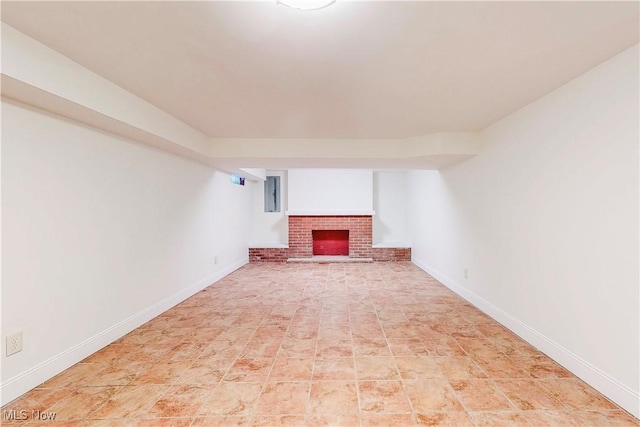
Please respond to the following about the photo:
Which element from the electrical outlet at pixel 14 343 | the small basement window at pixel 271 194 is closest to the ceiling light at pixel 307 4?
the electrical outlet at pixel 14 343

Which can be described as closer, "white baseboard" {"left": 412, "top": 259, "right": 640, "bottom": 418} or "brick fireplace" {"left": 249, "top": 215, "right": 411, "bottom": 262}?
"white baseboard" {"left": 412, "top": 259, "right": 640, "bottom": 418}

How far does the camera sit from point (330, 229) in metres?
7.25

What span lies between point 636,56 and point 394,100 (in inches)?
56.0

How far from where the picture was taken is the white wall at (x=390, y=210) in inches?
293

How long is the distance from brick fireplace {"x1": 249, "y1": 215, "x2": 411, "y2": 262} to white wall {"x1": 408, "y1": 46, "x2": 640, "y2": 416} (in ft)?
11.3

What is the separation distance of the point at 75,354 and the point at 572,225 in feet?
12.6

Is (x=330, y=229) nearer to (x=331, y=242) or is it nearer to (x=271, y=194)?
(x=331, y=242)

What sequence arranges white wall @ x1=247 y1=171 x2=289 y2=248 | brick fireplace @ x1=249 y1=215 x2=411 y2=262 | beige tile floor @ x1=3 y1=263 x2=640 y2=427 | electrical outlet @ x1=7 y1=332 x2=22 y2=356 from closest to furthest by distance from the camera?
beige tile floor @ x1=3 y1=263 x2=640 y2=427 < electrical outlet @ x1=7 y1=332 x2=22 y2=356 < brick fireplace @ x1=249 y1=215 x2=411 y2=262 < white wall @ x1=247 y1=171 x2=289 y2=248

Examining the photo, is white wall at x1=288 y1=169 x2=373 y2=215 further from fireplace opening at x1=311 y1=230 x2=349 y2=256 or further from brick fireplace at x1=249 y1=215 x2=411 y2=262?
fireplace opening at x1=311 y1=230 x2=349 y2=256

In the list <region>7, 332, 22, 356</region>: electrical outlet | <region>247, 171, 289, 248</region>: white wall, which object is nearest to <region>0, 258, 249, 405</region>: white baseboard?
<region>7, 332, 22, 356</region>: electrical outlet

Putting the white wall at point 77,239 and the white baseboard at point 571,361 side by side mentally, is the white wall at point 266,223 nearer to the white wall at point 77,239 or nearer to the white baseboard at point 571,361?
the white wall at point 77,239

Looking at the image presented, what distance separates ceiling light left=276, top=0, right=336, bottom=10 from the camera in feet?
4.20

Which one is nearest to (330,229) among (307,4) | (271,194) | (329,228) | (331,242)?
(329,228)

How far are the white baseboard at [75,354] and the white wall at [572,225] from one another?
12.1ft
